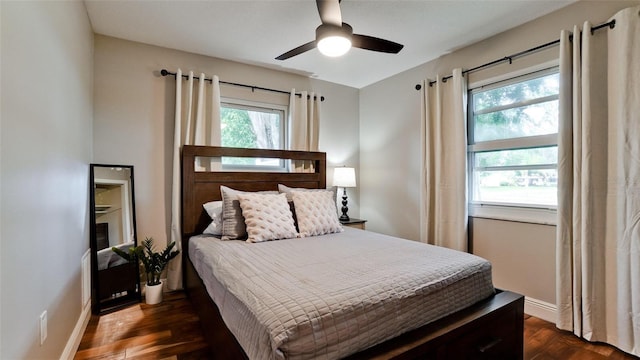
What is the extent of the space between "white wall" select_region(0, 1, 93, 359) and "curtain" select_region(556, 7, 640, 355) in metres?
3.22

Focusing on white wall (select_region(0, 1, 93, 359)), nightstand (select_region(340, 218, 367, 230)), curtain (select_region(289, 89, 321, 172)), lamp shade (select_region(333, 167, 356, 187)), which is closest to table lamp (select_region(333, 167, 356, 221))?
lamp shade (select_region(333, 167, 356, 187))

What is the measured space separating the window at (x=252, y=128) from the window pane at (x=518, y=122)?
2228 mm

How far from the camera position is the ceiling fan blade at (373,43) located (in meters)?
2.06

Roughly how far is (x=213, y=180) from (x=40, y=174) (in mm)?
1743

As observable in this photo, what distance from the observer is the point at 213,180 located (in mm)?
3164

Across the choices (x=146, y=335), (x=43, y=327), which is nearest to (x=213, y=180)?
(x=146, y=335)

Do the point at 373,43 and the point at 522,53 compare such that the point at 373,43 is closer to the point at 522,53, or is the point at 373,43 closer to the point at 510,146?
the point at 522,53

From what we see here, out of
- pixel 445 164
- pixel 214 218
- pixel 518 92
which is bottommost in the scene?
pixel 214 218

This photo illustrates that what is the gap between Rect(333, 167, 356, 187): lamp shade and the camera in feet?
12.7

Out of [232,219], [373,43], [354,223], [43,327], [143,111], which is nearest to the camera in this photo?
[43,327]

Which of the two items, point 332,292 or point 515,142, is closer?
point 332,292

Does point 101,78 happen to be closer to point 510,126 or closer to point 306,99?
point 306,99

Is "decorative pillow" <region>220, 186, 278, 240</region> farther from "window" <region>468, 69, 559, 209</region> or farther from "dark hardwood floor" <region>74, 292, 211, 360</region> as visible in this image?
"window" <region>468, 69, 559, 209</region>

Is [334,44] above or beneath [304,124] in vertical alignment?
above
